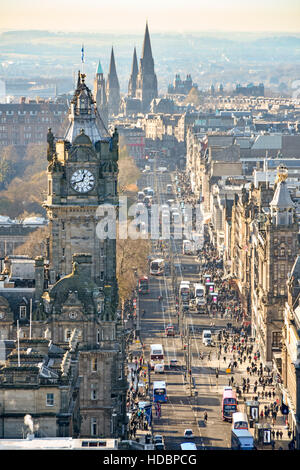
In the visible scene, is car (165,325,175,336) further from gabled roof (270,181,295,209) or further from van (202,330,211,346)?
gabled roof (270,181,295,209)

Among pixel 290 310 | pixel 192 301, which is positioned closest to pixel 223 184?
pixel 192 301

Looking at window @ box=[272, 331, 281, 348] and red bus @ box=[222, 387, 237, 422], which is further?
window @ box=[272, 331, 281, 348]

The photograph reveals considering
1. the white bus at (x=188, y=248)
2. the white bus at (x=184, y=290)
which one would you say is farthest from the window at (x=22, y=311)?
the white bus at (x=188, y=248)

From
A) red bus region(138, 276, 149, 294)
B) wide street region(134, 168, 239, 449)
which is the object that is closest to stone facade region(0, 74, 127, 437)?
wide street region(134, 168, 239, 449)

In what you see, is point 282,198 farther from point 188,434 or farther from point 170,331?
point 188,434

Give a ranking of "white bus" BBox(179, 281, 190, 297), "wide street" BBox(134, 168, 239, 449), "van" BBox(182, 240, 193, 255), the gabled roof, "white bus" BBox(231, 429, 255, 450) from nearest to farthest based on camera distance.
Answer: "white bus" BBox(231, 429, 255, 450), "wide street" BBox(134, 168, 239, 449), the gabled roof, "white bus" BBox(179, 281, 190, 297), "van" BBox(182, 240, 193, 255)

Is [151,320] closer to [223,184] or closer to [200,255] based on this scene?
[200,255]

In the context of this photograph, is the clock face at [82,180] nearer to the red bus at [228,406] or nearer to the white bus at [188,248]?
the red bus at [228,406]
